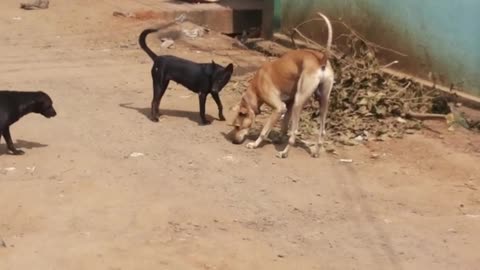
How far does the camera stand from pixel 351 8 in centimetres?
1138

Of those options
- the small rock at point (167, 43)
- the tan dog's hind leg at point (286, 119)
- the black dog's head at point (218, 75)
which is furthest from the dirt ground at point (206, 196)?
the small rock at point (167, 43)

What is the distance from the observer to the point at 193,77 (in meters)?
8.52

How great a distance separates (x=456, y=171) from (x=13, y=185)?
372cm

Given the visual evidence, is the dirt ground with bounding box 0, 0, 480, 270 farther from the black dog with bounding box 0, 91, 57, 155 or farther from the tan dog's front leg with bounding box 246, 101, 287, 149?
the black dog with bounding box 0, 91, 57, 155

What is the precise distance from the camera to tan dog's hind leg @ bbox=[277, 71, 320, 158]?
7.52 meters

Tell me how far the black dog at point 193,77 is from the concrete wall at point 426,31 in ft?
8.72

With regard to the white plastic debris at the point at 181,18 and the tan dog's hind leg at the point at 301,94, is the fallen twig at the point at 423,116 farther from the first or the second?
the white plastic debris at the point at 181,18

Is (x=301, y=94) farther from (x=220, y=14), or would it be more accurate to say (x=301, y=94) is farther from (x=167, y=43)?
(x=220, y=14)

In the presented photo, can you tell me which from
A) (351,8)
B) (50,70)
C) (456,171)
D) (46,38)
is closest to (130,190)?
(456,171)

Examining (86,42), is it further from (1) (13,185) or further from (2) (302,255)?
(2) (302,255)

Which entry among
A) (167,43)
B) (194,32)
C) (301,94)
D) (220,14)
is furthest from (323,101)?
(220,14)

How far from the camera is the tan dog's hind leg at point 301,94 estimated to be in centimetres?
752

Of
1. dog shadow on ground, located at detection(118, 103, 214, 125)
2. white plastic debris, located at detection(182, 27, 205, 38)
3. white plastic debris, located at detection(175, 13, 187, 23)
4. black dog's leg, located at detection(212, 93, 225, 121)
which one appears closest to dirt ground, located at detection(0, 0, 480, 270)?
dog shadow on ground, located at detection(118, 103, 214, 125)

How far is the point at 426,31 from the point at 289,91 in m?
2.84
